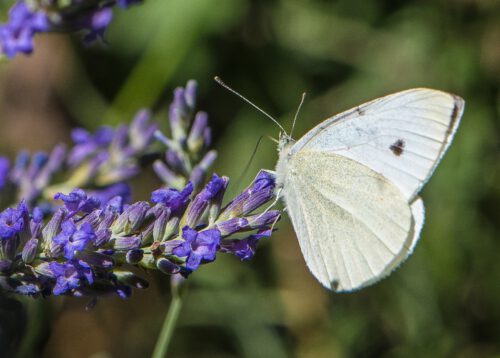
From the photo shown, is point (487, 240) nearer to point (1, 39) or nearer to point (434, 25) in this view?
point (434, 25)

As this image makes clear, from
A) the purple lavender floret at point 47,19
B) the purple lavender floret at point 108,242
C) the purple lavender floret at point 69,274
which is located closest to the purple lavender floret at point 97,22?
the purple lavender floret at point 47,19

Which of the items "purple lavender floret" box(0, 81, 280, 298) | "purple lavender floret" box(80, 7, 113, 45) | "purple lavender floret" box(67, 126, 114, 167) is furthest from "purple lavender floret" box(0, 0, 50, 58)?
"purple lavender floret" box(0, 81, 280, 298)

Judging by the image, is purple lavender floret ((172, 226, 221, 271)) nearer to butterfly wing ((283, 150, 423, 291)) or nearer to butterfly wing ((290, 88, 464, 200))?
butterfly wing ((283, 150, 423, 291))

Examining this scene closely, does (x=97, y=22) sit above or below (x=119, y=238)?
above

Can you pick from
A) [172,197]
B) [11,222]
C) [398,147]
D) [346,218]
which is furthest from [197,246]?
[398,147]

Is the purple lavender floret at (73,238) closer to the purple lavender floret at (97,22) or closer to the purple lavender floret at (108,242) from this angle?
the purple lavender floret at (108,242)

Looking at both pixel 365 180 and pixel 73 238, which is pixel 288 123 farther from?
pixel 73 238
